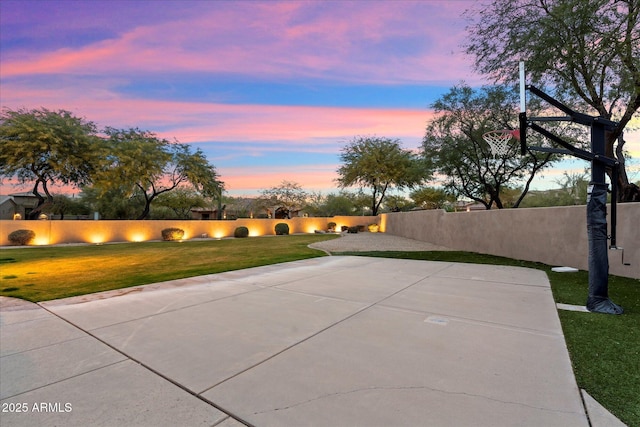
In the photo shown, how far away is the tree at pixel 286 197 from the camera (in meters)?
45.4

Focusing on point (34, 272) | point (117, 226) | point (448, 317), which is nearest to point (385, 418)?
point (448, 317)

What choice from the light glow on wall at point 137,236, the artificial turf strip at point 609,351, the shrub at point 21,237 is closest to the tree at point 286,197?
the light glow on wall at point 137,236

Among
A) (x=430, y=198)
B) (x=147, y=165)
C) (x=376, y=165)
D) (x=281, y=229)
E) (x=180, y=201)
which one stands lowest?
(x=281, y=229)

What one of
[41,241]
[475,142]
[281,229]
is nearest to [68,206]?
[41,241]

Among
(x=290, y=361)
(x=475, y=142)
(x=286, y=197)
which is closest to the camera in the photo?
(x=290, y=361)

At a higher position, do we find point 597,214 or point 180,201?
point 180,201

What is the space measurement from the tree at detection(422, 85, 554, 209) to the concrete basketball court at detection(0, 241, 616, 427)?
16.2 metres

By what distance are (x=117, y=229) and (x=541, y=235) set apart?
25.0 m

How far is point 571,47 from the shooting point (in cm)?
976

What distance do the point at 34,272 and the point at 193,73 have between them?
11.5 metres

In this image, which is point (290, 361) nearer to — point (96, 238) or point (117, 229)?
point (96, 238)

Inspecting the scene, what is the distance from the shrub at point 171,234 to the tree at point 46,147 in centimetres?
772

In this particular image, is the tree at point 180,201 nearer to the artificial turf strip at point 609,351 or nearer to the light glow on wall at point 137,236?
the light glow on wall at point 137,236

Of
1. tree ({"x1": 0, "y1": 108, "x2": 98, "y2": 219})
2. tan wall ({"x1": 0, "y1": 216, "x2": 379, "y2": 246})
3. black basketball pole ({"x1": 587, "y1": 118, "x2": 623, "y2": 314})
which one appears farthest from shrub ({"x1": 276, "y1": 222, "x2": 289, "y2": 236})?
black basketball pole ({"x1": 587, "y1": 118, "x2": 623, "y2": 314})
